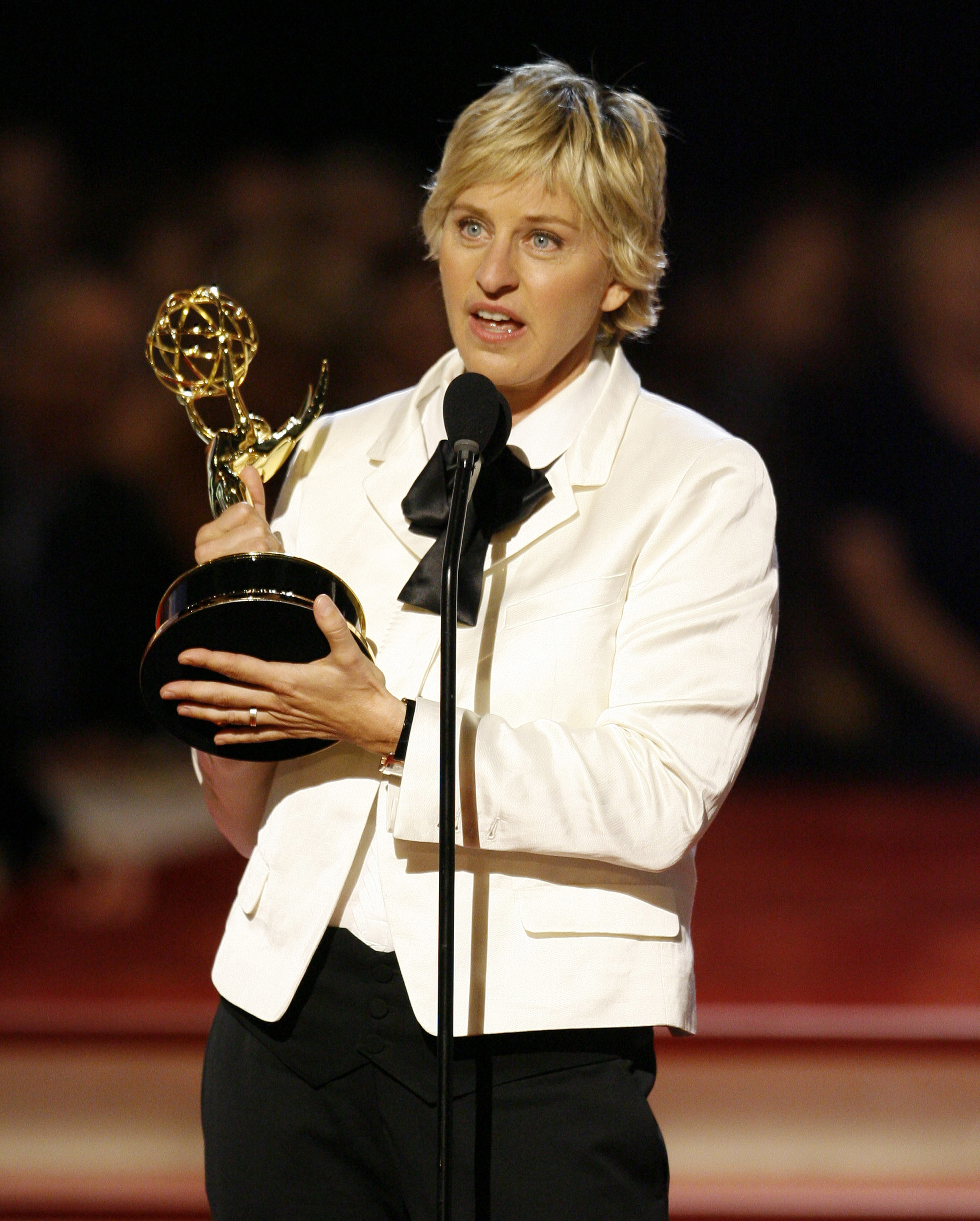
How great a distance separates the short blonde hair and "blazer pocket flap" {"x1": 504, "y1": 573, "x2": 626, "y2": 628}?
0.34 meters

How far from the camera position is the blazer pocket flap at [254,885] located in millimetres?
1218

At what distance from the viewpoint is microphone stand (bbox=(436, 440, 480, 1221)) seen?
0.90 metres

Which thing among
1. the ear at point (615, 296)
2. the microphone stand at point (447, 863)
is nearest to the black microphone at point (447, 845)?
the microphone stand at point (447, 863)

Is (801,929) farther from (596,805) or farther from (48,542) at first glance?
(48,542)

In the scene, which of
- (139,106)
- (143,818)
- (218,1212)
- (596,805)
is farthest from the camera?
(139,106)

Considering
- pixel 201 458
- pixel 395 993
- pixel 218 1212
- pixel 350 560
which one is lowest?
pixel 218 1212

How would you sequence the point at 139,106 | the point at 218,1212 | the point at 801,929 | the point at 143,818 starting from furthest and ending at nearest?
the point at 139,106 < the point at 143,818 < the point at 801,929 < the point at 218,1212

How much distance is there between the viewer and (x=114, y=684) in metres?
4.05

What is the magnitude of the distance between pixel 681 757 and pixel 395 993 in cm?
34

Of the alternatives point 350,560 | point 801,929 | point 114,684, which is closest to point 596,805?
point 350,560

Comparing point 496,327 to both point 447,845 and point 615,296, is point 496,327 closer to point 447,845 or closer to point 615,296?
point 615,296

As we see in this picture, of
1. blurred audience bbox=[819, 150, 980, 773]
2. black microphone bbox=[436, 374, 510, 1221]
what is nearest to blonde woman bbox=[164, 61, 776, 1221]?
black microphone bbox=[436, 374, 510, 1221]

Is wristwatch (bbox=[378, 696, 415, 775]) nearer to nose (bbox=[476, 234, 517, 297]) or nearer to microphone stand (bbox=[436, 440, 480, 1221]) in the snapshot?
microphone stand (bbox=[436, 440, 480, 1221])

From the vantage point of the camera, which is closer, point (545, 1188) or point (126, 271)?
point (545, 1188)
